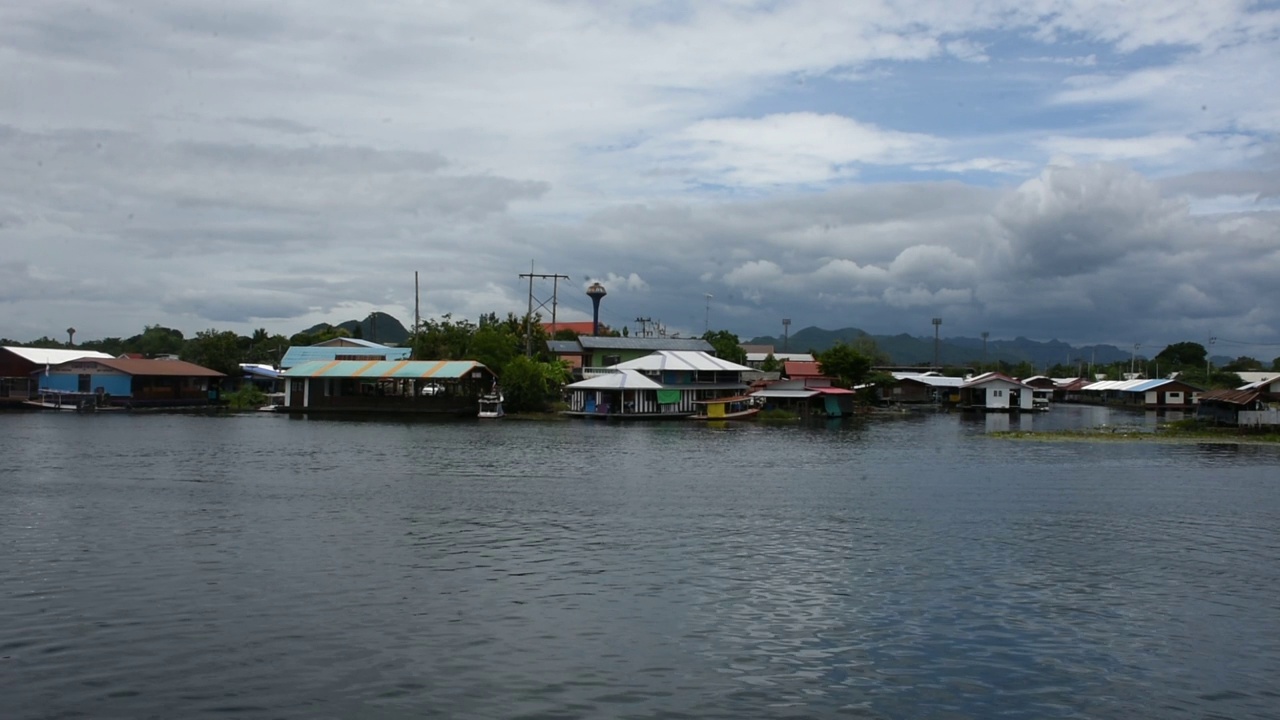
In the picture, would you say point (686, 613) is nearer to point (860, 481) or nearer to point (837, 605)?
point (837, 605)

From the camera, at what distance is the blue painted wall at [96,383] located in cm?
6112

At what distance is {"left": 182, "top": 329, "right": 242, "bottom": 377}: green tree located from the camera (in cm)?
7400

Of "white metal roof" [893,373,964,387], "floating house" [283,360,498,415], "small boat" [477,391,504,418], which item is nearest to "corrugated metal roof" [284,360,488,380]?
"floating house" [283,360,498,415]

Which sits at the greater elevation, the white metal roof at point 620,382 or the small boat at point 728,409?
the white metal roof at point 620,382

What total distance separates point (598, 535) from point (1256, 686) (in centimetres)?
1120

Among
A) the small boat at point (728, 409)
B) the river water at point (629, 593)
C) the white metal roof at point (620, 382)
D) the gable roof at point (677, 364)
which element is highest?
the gable roof at point (677, 364)

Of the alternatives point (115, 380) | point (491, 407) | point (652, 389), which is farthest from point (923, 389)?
point (115, 380)

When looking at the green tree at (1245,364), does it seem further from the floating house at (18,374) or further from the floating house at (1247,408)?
the floating house at (18,374)

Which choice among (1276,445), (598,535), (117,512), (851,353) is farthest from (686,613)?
(851,353)

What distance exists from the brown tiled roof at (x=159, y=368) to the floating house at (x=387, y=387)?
25.4 ft

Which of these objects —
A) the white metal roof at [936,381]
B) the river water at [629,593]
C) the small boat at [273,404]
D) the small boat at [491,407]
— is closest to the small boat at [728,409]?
the small boat at [491,407]

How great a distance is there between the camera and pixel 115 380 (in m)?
61.5

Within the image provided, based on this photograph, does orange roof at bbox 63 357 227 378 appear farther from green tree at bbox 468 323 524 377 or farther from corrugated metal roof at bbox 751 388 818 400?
corrugated metal roof at bbox 751 388 818 400

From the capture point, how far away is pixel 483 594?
1429 cm
